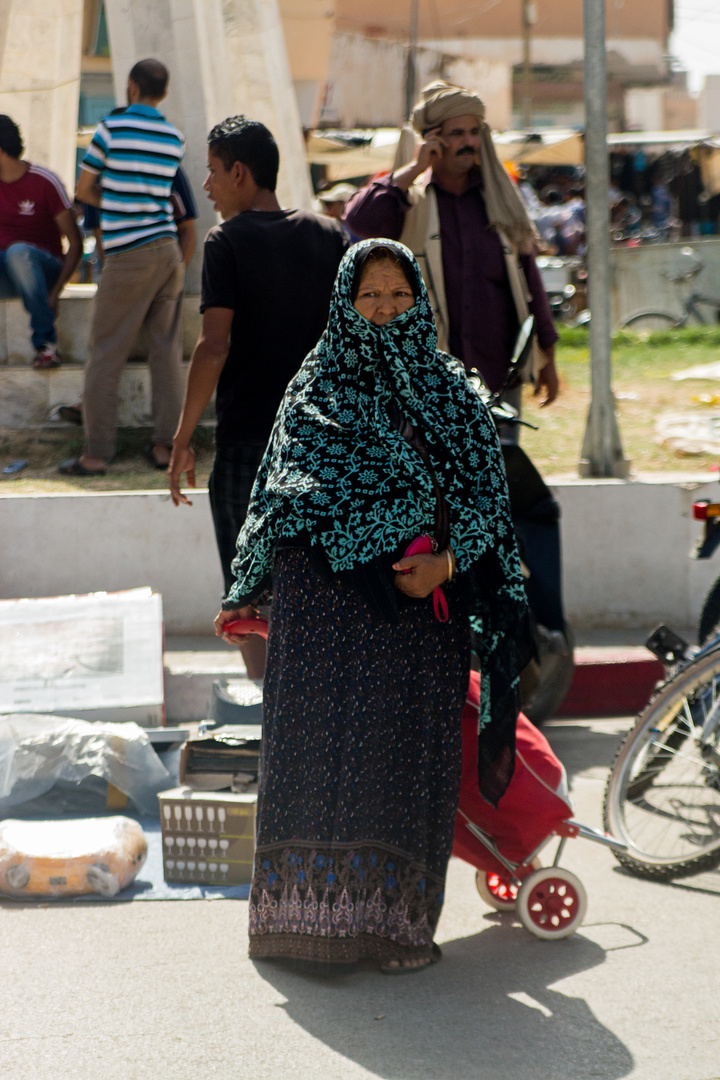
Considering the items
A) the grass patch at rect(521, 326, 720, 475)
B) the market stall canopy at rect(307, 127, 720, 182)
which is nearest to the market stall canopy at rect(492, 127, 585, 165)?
the market stall canopy at rect(307, 127, 720, 182)

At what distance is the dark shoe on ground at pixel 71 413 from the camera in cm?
680

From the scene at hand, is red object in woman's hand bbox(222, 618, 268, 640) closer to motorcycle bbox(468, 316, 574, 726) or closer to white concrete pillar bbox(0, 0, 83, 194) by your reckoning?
motorcycle bbox(468, 316, 574, 726)

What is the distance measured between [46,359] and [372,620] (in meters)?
4.52

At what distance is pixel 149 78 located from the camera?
608cm

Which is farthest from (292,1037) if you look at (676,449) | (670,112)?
(670,112)

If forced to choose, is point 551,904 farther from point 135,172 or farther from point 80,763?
point 135,172

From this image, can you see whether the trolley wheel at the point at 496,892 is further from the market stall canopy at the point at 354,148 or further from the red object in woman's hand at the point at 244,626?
the market stall canopy at the point at 354,148

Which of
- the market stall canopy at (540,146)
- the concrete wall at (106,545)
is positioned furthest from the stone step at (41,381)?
the market stall canopy at (540,146)

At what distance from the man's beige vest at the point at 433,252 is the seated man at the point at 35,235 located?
2.80 m

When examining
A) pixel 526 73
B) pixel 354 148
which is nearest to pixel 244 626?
pixel 354 148

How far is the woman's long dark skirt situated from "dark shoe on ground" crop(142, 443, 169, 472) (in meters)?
3.51

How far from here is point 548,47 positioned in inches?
1508

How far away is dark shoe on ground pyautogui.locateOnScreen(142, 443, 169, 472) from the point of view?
638 cm

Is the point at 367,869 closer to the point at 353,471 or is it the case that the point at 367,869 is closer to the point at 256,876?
the point at 256,876
